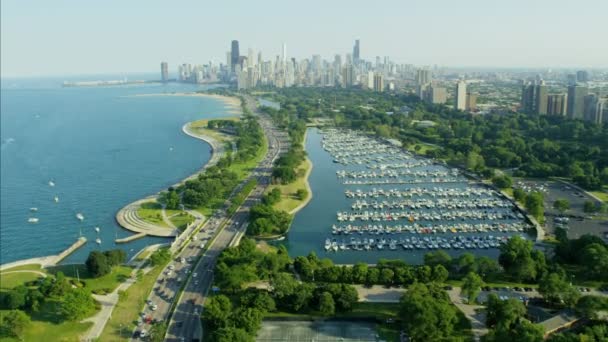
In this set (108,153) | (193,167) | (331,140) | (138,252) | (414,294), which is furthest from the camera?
(331,140)

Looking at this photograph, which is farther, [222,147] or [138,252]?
[222,147]

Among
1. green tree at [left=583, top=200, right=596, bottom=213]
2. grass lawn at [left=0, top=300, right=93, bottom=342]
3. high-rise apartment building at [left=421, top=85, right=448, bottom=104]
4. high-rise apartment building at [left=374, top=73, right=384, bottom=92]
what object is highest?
high-rise apartment building at [left=374, top=73, right=384, bottom=92]

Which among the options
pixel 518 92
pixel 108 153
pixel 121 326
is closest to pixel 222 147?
pixel 108 153

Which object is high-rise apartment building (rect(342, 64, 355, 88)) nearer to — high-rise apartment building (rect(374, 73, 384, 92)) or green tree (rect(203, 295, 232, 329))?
high-rise apartment building (rect(374, 73, 384, 92))

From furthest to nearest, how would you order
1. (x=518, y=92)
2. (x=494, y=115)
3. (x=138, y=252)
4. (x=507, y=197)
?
(x=518, y=92) → (x=494, y=115) → (x=507, y=197) → (x=138, y=252)

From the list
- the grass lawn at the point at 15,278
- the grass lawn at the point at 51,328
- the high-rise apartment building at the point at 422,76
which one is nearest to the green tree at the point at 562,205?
the grass lawn at the point at 51,328

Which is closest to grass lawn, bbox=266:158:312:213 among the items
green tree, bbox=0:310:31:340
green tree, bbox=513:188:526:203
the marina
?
the marina

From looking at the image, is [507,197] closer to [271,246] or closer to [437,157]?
[437,157]
